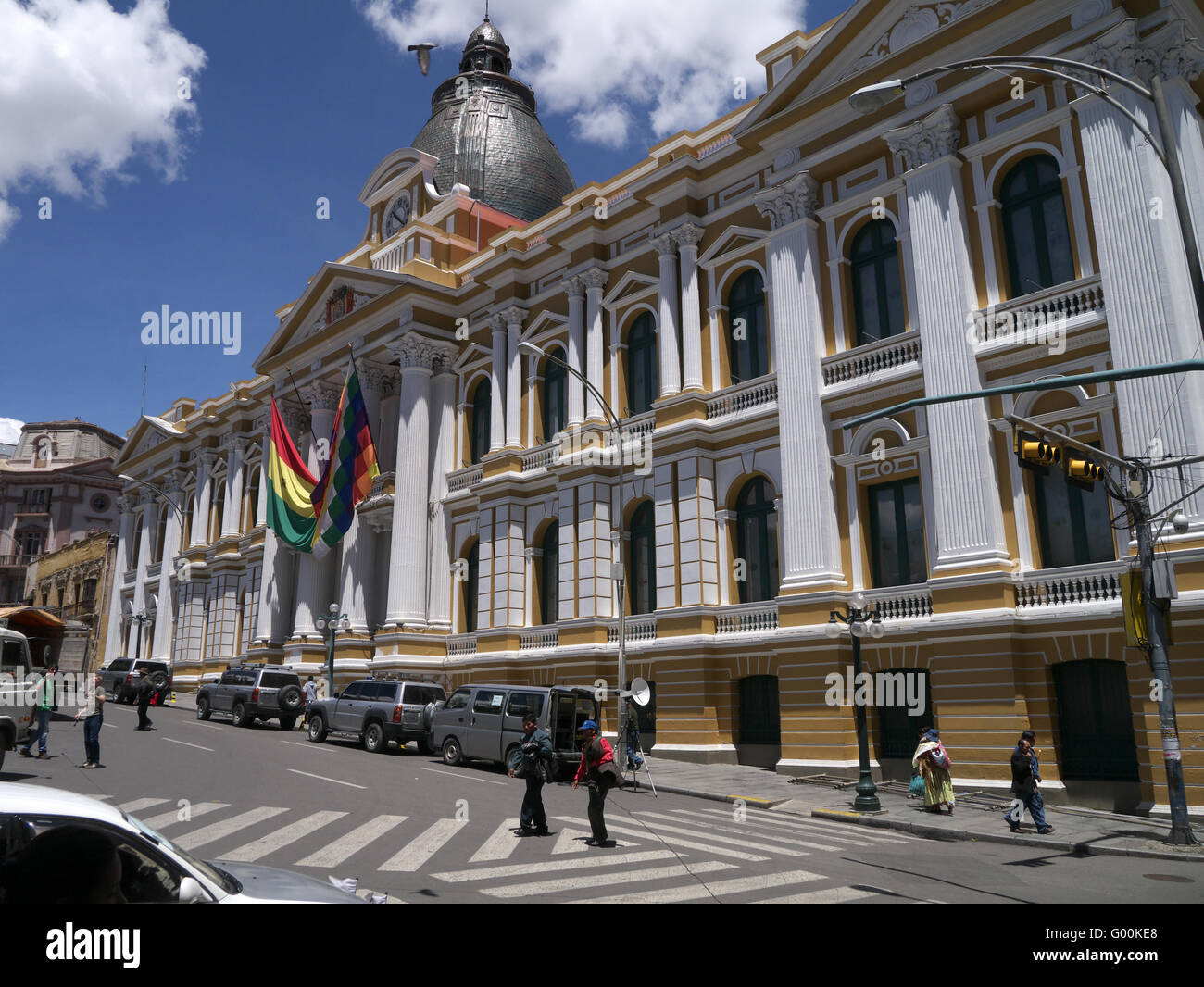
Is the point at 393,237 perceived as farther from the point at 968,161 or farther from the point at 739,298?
the point at 968,161

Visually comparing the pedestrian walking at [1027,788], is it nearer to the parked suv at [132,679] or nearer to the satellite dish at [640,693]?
the satellite dish at [640,693]

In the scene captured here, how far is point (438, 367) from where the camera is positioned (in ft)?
128

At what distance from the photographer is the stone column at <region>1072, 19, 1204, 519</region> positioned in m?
18.1

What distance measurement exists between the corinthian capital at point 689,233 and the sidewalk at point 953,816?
1603cm

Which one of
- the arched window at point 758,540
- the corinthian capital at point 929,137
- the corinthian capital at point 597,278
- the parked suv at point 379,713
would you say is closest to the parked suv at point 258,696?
the parked suv at point 379,713

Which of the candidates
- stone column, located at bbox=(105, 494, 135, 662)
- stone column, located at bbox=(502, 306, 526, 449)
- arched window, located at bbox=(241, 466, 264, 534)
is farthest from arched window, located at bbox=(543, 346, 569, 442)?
stone column, located at bbox=(105, 494, 135, 662)

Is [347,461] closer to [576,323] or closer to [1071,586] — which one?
[576,323]

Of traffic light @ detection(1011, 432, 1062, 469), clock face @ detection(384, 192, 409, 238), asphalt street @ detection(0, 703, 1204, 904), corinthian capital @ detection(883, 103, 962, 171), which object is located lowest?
asphalt street @ detection(0, 703, 1204, 904)

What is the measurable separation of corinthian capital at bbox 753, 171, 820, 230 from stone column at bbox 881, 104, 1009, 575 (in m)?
2.70

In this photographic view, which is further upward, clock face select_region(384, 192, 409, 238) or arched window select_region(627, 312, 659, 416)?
clock face select_region(384, 192, 409, 238)

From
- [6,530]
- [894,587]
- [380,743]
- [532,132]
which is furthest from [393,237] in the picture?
[6,530]

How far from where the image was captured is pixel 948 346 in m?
22.0

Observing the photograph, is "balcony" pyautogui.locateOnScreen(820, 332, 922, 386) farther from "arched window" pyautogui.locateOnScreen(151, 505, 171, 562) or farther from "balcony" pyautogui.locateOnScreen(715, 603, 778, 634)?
"arched window" pyautogui.locateOnScreen(151, 505, 171, 562)

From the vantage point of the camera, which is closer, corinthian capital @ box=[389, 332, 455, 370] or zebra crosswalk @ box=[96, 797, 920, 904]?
zebra crosswalk @ box=[96, 797, 920, 904]
